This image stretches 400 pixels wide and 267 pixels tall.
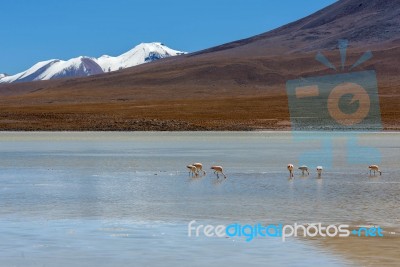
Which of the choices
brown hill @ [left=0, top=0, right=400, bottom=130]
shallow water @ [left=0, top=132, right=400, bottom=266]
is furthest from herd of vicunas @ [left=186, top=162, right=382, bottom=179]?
brown hill @ [left=0, top=0, right=400, bottom=130]

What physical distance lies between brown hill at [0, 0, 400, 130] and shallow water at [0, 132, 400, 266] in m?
28.5

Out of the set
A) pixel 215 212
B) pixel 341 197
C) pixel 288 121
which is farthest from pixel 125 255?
pixel 288 121

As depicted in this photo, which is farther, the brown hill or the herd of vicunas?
the brown hill

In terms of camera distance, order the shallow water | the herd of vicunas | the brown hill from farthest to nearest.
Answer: the brown hill → the herd of vicunas → the shallow water

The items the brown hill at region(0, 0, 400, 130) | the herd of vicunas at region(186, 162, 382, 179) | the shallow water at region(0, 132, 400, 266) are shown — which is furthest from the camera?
the brown hill at region(0, 0, 400, 130)

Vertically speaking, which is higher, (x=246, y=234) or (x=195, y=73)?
(x=195, y=73)

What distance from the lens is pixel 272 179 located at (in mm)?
20281

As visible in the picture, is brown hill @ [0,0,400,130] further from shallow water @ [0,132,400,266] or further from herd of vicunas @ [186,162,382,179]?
herd of vicunas @ [186,162,382,179]

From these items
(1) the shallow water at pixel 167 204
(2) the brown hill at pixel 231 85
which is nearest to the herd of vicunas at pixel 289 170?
(1) the shallow water at pixel 167 204

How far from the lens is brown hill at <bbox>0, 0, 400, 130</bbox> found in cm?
6072

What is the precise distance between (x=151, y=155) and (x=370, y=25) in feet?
492

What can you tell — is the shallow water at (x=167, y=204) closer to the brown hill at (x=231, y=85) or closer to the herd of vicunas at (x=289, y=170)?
the herd of vicunas at (x=289, y=170)

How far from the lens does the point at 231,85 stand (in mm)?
132625

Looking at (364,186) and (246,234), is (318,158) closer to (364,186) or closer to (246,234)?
(364,186)
